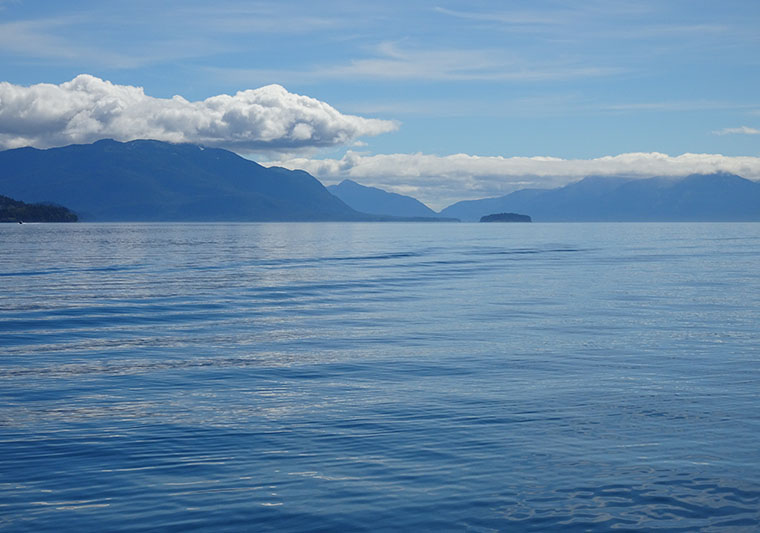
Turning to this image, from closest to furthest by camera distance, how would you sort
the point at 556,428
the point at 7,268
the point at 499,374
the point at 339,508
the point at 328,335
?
the point at 339,508, the point at 556,428, the point at 499,374, the point at 328,335, the point at 7,268

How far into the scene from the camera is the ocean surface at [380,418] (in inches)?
489

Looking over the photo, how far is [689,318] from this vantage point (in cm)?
3500

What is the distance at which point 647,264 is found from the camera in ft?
246

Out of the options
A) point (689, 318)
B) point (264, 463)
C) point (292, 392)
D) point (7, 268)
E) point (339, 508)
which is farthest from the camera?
point (7, 268)

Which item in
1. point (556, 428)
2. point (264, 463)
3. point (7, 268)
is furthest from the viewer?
point (7, 268)

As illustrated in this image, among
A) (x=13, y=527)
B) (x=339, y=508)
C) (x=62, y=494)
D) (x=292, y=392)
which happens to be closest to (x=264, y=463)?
(x=339, y=508)

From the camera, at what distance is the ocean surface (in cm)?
1243

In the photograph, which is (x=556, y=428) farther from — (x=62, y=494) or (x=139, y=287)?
(x=139, y=287)

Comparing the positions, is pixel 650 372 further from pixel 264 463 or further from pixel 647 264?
pixel 647 264

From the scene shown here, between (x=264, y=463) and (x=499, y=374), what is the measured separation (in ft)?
33.5

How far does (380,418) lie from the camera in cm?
1777

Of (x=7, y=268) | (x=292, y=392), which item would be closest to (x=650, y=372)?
(x=292, y=392)

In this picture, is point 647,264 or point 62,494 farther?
point 647,264

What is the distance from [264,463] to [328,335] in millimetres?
16431
